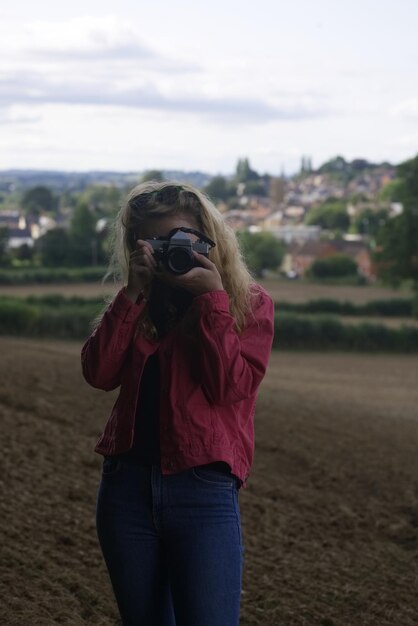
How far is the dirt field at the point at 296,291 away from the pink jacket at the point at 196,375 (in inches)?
2014

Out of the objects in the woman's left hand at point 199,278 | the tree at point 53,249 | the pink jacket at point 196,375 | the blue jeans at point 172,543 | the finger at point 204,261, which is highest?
the finger at point 204,261

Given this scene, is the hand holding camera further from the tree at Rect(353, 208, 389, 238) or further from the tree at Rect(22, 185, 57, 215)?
the tree at Rect(22, 185, 57, 215)

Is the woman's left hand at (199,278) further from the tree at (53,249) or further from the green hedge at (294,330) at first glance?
the tree at (53,249)

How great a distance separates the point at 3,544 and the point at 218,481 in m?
3.84

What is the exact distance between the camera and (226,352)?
10.2 ft

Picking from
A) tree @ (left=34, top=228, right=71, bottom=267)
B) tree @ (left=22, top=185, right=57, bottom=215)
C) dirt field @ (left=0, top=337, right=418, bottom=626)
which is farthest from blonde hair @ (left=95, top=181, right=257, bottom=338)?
tree @ (left=22, top=185, right=57, bottom=215)

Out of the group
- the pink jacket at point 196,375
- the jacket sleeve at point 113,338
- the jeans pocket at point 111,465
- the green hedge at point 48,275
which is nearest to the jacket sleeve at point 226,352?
the pink jacket at point 196,375

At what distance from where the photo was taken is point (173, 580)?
10.1 ft

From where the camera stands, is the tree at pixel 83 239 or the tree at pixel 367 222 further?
the tree at pixel 367 222

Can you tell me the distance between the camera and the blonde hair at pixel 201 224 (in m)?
3.29

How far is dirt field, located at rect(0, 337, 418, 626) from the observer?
619cm

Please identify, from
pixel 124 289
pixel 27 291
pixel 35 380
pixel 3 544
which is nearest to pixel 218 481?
pixel 124 289

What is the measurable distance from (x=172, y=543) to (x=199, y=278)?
741 mm

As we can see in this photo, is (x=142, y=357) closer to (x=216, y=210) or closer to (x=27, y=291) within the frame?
(x=216, y=210)
